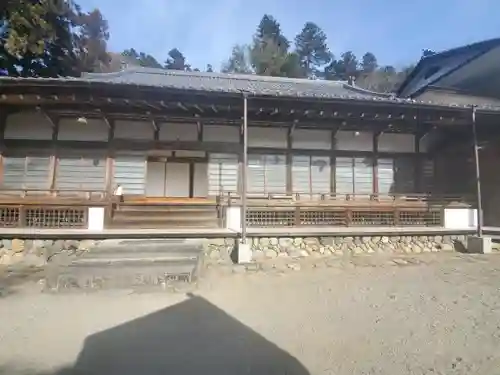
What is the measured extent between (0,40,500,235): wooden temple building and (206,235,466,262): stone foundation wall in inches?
22.1

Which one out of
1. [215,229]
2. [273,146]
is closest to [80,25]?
[273,146]

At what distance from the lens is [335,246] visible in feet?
28.0

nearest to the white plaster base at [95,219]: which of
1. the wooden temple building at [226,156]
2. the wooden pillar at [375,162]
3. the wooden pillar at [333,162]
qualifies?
the wooden temple building at [226,156]

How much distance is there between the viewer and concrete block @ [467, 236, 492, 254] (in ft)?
27.6

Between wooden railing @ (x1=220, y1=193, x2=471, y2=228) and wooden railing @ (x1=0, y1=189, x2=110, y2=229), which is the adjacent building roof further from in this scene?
wooden railing @ (x1=0, y1=189, x2=110, y2=229)

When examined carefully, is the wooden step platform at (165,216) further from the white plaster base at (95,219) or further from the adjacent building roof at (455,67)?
the adjacent building roof at (455,67)

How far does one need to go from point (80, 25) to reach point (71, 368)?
21907 mm

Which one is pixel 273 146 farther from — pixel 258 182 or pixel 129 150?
pixel 129 150

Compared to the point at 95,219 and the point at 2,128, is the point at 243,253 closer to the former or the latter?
the point at 95,219

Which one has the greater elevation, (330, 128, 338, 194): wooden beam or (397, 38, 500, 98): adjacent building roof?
(397, 38, 500, 98): adjacent building roof

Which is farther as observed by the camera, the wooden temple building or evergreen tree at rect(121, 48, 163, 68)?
evergreen tree at rect(121, 48, 163, 68)

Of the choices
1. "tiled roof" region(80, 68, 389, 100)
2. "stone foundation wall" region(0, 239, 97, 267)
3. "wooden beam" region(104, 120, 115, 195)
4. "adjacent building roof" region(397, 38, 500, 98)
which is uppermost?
"adjacent building roof" region(397, 38, 500, 98)

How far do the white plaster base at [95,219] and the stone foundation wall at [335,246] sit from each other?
2723mm

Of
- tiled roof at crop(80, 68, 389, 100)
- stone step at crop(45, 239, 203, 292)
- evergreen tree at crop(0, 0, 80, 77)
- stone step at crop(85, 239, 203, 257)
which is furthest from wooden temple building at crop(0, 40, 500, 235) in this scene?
evergreen tree at crop(0, 0, 80, 77)
